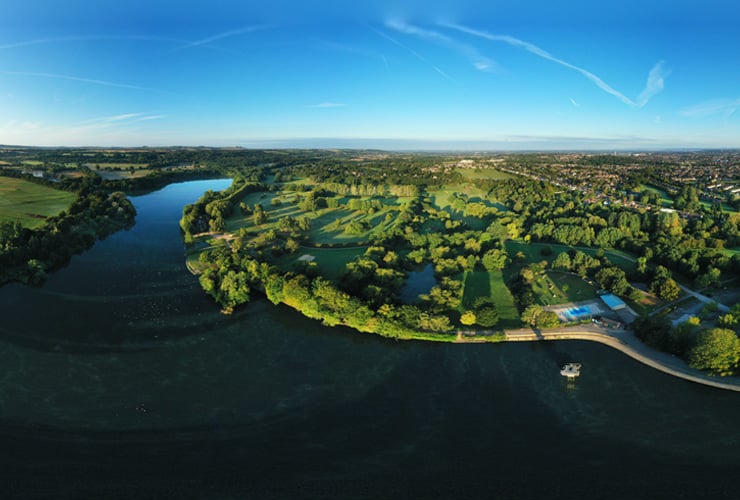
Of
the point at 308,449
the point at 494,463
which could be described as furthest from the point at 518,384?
the point at 308,449

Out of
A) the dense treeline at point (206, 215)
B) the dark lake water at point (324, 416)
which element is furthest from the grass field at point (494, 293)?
the dense treeline at point (206, 215)

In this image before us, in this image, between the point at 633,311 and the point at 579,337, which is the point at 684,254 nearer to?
the point at 633,311

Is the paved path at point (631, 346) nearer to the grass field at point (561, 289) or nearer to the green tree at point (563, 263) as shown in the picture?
the grass field at point (561, 289)

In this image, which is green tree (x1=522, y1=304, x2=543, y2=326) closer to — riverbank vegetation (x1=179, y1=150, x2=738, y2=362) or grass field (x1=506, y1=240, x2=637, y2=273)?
riverbank vegetation (x1=179, y1=150, x2=738, y2=362)

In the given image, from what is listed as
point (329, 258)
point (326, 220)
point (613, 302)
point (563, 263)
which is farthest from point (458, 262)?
point (326, 220)

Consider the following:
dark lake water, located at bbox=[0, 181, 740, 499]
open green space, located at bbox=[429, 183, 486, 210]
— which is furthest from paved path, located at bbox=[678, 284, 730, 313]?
open green space, located at bbox=[429, 183, 486, 210]

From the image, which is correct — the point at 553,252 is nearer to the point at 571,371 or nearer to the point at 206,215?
the point at 571,371
